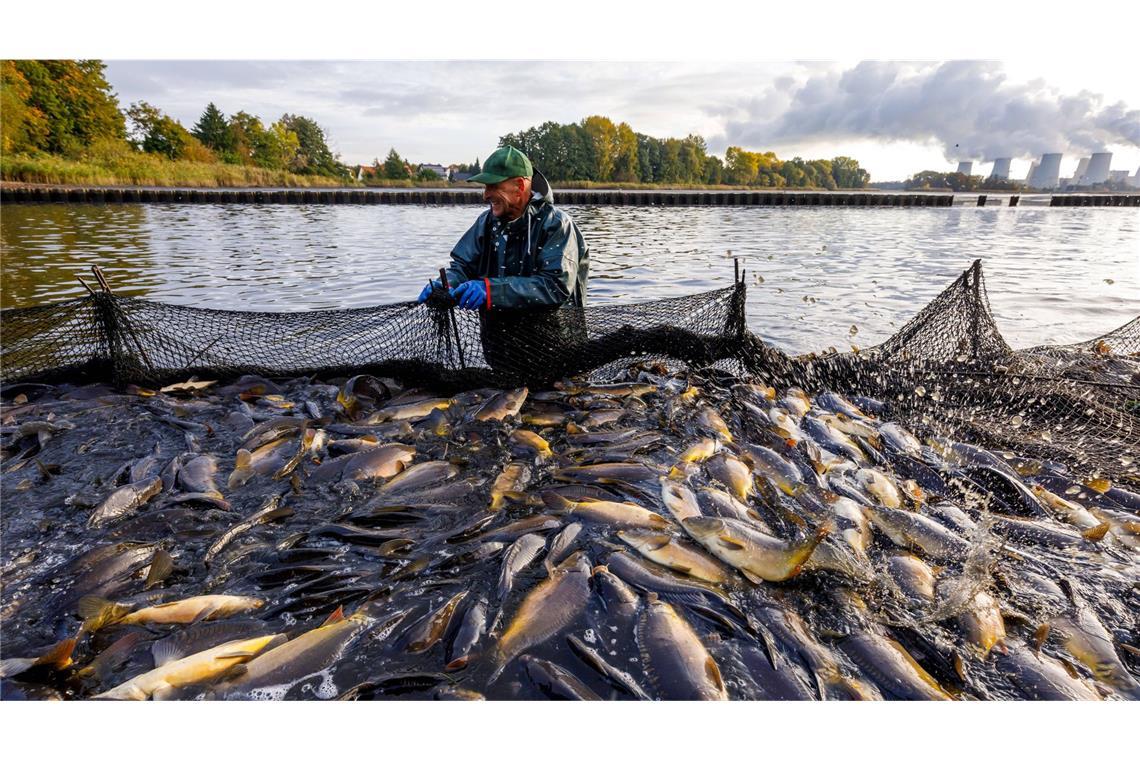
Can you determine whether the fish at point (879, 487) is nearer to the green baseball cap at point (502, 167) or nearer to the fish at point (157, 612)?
the fish at point (157, 612)

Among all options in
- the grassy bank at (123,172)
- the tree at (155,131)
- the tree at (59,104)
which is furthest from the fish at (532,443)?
the tree at (155,131)

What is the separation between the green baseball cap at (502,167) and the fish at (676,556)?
4.01 m

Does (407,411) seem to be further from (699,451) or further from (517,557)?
(699,451)

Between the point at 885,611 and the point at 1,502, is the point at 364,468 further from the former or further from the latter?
the point at 885,611

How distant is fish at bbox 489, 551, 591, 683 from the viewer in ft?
9.07

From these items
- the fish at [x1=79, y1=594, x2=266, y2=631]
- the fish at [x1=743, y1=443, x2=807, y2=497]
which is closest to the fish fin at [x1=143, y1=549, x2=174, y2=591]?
the fish at [x1=79, y1=594, x2=266, y2=631]

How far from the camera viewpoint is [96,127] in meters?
52.5

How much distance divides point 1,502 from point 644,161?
106m

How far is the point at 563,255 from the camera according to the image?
5.83 m

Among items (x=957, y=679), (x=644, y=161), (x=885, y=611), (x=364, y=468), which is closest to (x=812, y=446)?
(x=885, y=611)

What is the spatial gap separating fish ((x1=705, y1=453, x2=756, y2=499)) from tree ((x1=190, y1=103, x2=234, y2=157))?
9220 cm

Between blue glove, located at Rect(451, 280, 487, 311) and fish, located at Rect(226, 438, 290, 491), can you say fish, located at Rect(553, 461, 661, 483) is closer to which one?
blue glove, located at Rect(451, 280, 487, 311)

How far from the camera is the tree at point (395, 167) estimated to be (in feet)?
323

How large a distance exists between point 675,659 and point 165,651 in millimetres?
2405
